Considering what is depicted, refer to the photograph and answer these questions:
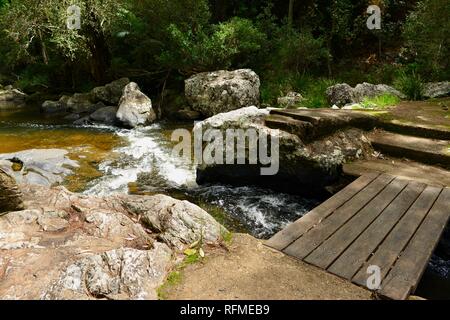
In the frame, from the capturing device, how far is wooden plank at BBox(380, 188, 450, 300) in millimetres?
2693

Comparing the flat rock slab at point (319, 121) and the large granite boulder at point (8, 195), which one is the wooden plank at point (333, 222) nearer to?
the flat rock slab at point (319, 121)

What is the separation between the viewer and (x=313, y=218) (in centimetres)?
380

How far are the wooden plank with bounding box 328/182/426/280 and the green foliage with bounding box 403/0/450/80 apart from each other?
23.4 feet

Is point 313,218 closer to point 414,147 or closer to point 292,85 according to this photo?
point 414,147

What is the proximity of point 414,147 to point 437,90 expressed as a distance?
15.4 ft

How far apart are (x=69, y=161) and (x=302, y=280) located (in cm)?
630

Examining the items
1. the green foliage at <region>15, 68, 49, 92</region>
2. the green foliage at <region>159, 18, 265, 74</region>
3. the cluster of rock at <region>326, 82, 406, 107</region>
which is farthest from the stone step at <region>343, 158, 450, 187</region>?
the green foliage at <region>15, 68, 49, 92</region>

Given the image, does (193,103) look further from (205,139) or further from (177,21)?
(205,139)

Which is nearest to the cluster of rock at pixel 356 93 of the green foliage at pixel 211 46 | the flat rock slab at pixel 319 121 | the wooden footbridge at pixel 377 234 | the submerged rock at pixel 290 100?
the submerged rock at pixel 290 100

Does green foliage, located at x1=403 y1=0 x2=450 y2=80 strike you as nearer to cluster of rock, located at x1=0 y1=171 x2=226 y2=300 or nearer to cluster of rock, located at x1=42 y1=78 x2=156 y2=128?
cluster of rock, located at x1=42 y1=78 x2=156 y2=128

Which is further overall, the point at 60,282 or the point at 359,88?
the point at 359,88

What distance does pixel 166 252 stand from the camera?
3.12 meters

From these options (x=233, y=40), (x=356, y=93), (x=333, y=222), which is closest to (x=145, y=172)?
(x=333, y=222)
